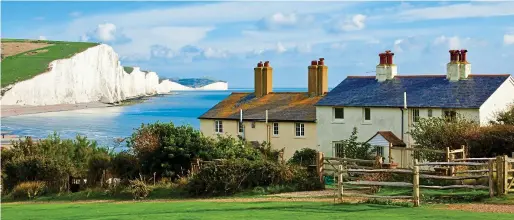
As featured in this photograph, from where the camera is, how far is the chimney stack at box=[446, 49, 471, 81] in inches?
1756

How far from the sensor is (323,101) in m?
48.7

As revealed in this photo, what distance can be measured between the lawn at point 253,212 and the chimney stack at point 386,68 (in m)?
24.5

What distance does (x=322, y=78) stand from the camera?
52.6 metres

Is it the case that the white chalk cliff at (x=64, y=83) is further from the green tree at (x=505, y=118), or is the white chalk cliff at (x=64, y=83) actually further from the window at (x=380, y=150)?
the green tree at (x=505, y=118)

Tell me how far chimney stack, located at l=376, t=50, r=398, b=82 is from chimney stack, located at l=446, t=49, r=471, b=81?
4309 millimetres

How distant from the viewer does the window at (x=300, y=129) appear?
49688mm

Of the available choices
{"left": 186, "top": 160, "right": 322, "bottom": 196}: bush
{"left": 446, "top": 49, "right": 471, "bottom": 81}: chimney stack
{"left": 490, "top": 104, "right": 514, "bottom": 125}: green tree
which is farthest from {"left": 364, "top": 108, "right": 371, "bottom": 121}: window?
{"left": 186, "top": 160, "right": 322, "bottom": 196}: bush

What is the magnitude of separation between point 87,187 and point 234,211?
1655 centimetres

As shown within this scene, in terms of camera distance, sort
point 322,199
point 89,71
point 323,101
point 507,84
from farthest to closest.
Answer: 1. point 89,71
2. point 323,101
3. point 507,84
4. point 322,199

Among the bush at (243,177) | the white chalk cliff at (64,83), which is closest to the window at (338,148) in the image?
the bush at (243,177)

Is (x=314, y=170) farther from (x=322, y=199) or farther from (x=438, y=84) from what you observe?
(x=438, y=84)

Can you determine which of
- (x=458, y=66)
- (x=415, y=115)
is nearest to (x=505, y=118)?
(x=415, y=115)

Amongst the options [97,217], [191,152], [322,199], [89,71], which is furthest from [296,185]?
[89,71]

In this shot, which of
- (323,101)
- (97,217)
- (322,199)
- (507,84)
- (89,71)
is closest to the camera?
(97,217)
